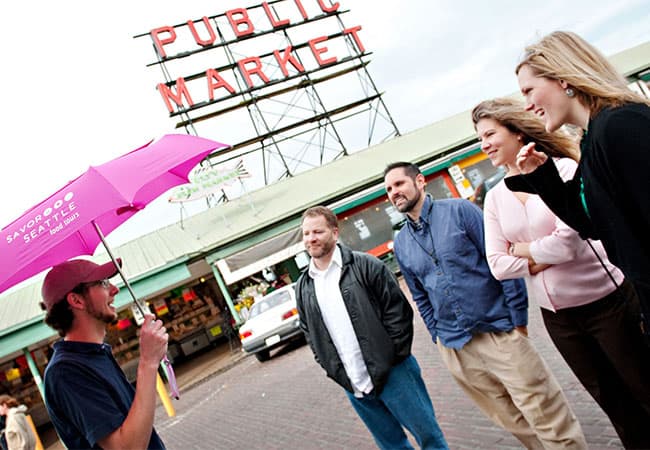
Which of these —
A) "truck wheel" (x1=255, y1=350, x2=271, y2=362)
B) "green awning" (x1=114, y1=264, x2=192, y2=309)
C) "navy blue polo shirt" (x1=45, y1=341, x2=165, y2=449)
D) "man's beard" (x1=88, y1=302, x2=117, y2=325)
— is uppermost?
"green awning" (x1=114, y1=264, x2=192, y2=309)

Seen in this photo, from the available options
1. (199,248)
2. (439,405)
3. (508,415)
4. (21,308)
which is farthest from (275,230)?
(508,415)

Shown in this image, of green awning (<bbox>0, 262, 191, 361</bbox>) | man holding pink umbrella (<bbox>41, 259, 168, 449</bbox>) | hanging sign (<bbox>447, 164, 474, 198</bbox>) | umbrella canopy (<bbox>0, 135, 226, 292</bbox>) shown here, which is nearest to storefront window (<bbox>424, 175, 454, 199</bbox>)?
hanging sign (<bbox>447, 164, 474, 198</bbox>)

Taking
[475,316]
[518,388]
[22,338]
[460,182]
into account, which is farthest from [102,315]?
[460,182]

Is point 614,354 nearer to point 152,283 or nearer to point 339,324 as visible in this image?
point 339,324

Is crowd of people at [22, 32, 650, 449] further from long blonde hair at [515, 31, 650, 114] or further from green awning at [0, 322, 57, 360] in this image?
green awning at [0, 322, 57, 360]

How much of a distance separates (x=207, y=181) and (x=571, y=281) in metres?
15.1

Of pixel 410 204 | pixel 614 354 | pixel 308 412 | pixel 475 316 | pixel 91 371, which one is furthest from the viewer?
pixel 308 412

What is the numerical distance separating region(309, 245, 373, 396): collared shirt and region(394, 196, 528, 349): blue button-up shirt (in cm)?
57

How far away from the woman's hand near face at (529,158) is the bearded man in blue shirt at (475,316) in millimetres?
935

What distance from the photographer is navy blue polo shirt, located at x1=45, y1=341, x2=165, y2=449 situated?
6.97 ft

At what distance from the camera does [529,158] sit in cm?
213

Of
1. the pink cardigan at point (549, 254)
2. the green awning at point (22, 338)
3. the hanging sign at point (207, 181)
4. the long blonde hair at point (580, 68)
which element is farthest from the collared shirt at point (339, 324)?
the green awning at point (22, 338)

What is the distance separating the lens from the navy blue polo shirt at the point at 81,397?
2123 millimetres

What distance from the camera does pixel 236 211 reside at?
60.5 feet
